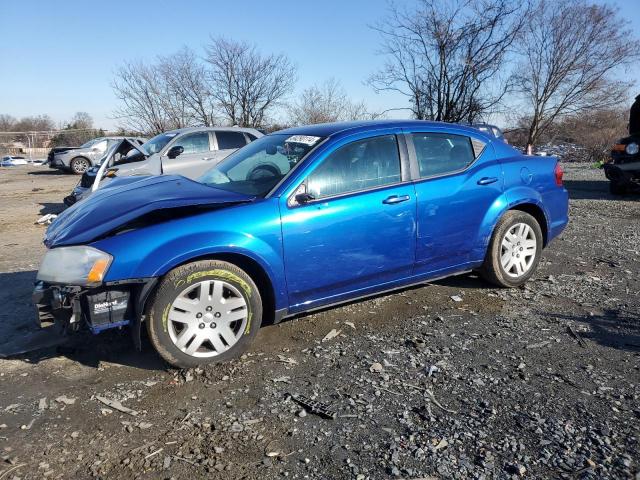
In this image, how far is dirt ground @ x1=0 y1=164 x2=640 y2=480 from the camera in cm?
240

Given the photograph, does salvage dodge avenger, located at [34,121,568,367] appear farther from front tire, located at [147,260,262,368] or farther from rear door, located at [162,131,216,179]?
rear door, located at [162,131,216,179]

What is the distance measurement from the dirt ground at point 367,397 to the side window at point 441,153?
1228 mm

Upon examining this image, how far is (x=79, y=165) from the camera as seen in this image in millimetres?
20984

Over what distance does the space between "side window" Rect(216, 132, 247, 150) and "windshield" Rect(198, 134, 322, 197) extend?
608 cm

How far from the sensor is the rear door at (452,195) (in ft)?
13.5

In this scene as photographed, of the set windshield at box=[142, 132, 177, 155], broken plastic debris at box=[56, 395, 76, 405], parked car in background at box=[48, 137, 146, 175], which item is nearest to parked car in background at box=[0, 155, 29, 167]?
parked car in background at box=[48, 137, 146, 175]

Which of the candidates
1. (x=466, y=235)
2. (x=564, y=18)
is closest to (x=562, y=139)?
(x=564, y=18)

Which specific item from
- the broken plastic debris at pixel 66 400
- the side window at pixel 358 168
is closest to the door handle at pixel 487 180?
the side window at pixel 358 168

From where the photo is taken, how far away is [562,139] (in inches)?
969

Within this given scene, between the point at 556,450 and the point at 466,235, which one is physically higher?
the point at 466,235

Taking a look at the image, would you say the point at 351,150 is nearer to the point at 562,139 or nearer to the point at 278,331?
the point at 278,331

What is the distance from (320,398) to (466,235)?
214 cm

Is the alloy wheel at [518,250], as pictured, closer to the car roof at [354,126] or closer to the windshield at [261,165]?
the car roof at [354,126]

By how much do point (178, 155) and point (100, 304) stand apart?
22.9ft
